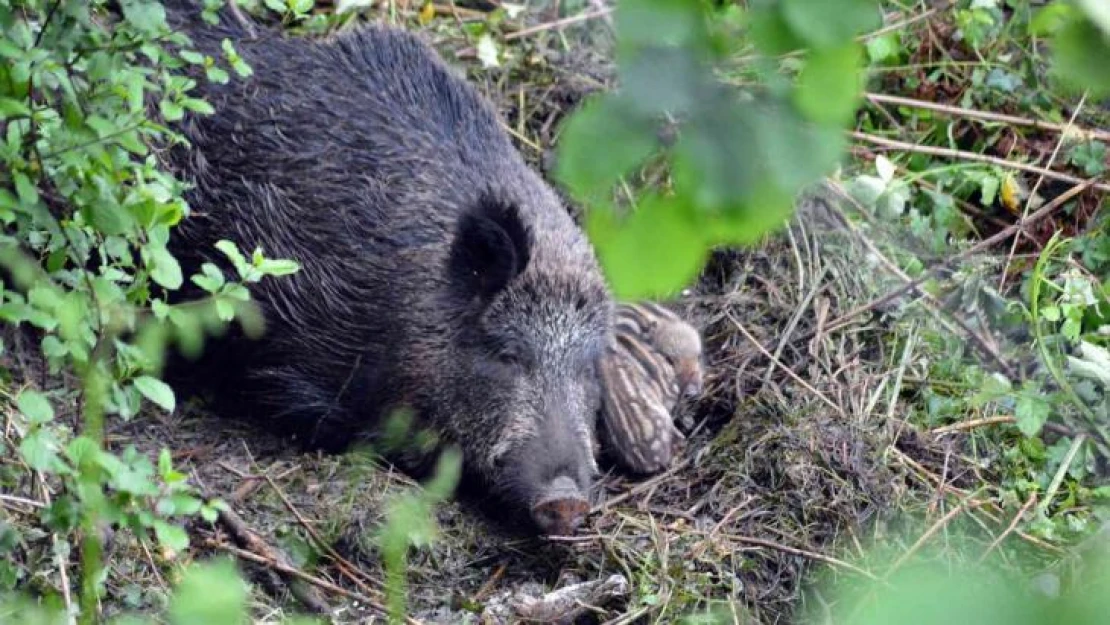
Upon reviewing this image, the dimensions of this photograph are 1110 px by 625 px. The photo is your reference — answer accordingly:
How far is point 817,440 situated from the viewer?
565 centimetres

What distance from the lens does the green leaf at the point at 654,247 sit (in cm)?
157

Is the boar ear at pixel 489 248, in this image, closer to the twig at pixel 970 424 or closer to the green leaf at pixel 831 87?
the twig at pixel 970 424

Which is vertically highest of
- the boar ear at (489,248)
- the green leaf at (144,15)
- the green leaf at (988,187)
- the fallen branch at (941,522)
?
the green leaf at (144,15)

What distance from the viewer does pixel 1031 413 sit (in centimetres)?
537

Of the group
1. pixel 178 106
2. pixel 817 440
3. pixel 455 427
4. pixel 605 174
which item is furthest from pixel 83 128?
pixel 817 440

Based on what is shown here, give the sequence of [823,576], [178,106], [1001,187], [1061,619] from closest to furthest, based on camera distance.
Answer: [1061,619], [178,106], [823,576], [1001,187]

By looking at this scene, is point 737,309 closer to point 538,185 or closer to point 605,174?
point 538,185

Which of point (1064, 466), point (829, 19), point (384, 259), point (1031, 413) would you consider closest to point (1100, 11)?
point (829, 19)

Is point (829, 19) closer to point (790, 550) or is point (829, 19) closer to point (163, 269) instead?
point (163, 269)

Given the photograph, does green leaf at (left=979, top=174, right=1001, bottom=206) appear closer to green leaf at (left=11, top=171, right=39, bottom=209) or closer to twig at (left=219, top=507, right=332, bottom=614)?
twig at (left=219, top=507, right=332, bottom=614)

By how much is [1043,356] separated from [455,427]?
2131 mm

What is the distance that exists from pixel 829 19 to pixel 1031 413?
4.22 metres

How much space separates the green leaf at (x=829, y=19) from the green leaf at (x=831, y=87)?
0.02 meters

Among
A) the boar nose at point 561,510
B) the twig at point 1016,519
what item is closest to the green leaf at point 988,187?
the twig at point 1016,519
